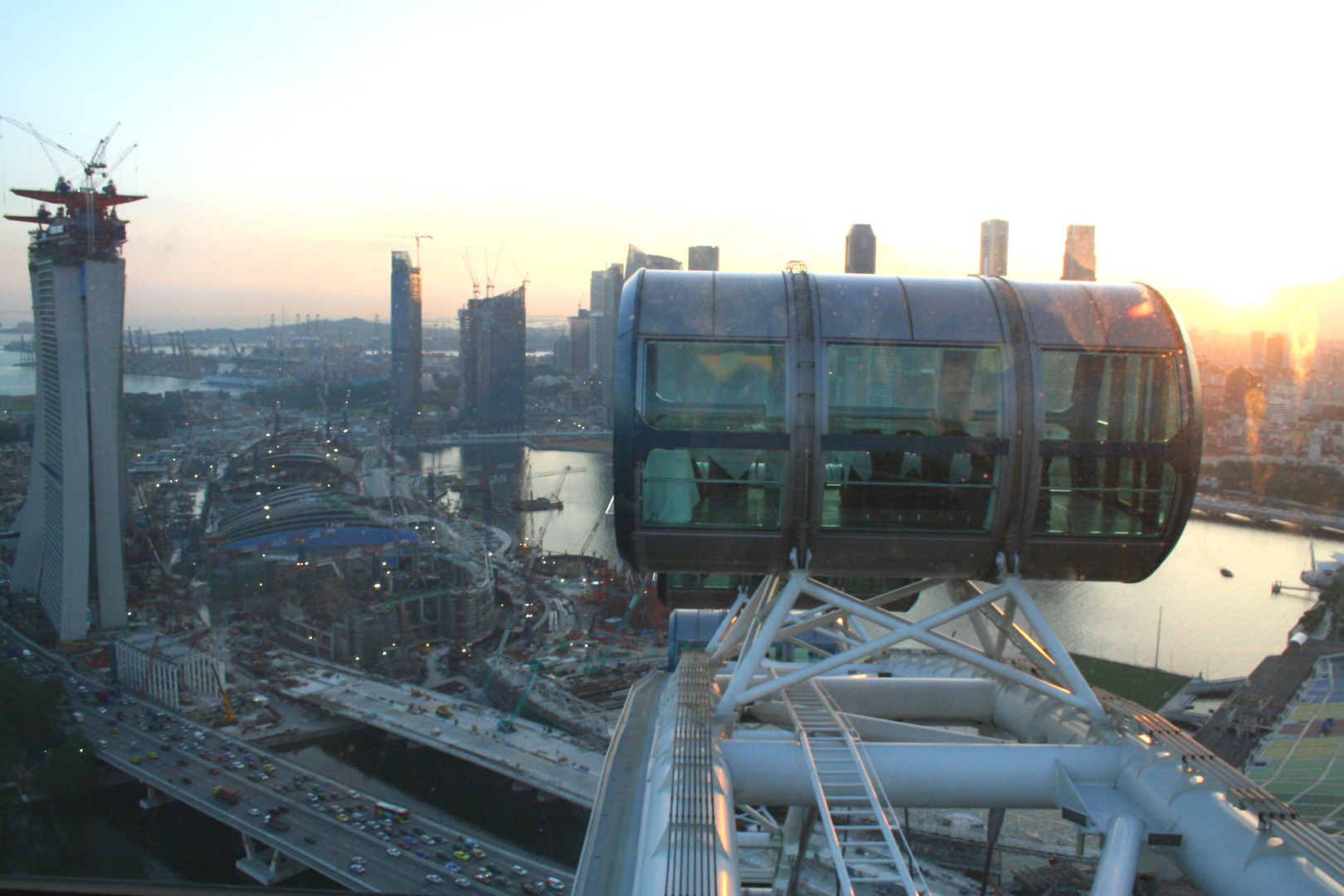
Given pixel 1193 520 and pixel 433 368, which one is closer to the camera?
pixel 1193 520

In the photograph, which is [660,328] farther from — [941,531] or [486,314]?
[486,314]

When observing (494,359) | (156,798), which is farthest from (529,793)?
(494,359)

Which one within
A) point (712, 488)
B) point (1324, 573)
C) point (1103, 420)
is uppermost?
point (1103, 420)

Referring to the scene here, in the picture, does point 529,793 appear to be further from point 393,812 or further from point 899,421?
point 899,421

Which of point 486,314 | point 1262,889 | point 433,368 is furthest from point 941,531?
point 433,368

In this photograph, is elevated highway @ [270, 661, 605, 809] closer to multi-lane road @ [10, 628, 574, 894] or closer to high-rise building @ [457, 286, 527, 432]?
multi-lane road @ [10, 628, 574, 894]

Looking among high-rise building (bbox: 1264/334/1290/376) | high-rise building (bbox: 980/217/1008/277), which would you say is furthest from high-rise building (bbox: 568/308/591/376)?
high-rise building (bbox: 980/217/1008/277)

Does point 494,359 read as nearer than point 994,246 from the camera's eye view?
No
